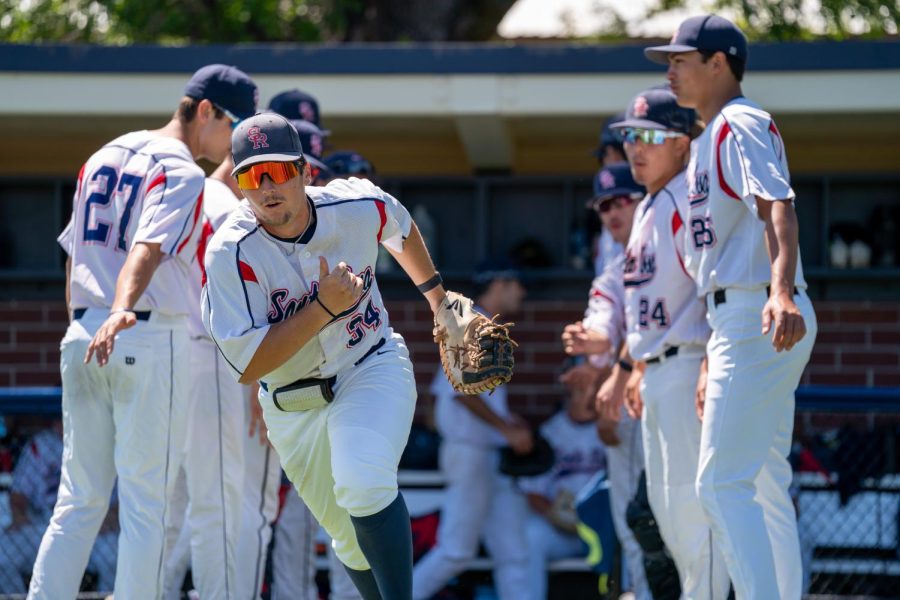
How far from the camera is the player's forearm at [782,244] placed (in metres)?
3.87

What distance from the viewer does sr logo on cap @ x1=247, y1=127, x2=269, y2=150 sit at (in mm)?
3717

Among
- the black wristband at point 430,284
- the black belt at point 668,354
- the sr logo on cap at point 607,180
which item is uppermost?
the sr logo on cap at point 607,180

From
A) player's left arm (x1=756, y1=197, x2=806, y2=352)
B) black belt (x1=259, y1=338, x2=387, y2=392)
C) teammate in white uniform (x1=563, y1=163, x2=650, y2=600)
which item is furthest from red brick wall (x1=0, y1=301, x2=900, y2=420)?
player's left arm (x1=756, y1=197, x2=806, y2=352)

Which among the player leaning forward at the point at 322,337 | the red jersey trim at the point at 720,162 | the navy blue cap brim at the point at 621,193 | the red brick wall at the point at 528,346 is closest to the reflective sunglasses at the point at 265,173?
the player leaning forward at the point at 322,337

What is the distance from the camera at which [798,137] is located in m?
7.83


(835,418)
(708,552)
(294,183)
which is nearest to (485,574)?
(835,418)

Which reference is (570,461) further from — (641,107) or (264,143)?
(264,143)

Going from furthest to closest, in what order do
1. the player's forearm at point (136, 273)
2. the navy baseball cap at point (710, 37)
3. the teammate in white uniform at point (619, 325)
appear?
the teammate in white uniform at point (619, 325)
the navy baseball cap at point (710, 37)
the player's forearm at point (136, 273)

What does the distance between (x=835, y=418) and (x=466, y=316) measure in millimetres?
3470

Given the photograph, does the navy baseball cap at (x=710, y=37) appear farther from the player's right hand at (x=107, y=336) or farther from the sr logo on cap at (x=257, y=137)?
the player's right hand at (x=107, y=336)

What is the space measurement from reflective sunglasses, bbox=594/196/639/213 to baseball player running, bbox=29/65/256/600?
192 centimetres

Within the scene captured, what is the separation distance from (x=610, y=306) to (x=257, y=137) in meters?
2.15

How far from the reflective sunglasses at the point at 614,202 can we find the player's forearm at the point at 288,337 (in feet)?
7.46

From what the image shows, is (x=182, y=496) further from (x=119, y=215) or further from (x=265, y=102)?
(x=265, y=102)
